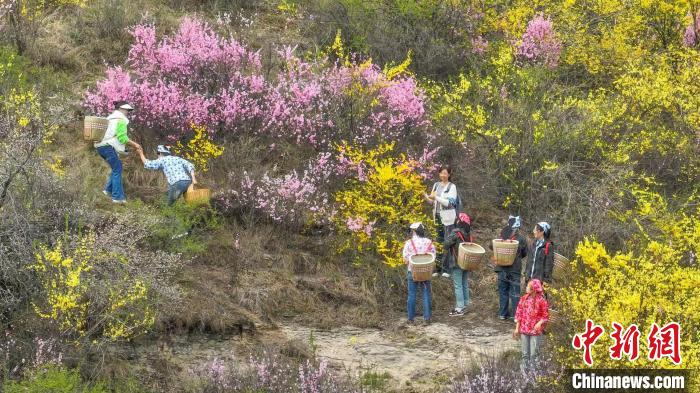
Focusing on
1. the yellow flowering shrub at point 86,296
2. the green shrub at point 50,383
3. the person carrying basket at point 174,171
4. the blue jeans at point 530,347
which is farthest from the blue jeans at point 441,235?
the green shrub at point 50,383

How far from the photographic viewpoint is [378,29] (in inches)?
700

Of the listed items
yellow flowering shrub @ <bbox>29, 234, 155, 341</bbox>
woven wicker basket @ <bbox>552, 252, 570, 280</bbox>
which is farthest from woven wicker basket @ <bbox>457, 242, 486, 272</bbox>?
yellow flowering shrub @ <bbox>29, 234, 155, 341</bbox>

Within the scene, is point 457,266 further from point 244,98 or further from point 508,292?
point 244,98

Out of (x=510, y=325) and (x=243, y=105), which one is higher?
(x=243, y=105)

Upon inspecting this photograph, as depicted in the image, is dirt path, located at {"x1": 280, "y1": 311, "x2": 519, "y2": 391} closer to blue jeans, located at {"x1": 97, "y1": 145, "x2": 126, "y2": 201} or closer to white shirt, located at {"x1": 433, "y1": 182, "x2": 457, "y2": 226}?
white shirt, located at {"x1": 433, "y1": 182, "x2": 457, "y2": 226}

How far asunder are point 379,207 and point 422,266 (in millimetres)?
2094

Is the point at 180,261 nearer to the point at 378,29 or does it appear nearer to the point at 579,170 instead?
the point at 579,170

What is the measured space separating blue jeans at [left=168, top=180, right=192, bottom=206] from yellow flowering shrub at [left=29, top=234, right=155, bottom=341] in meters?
2.07

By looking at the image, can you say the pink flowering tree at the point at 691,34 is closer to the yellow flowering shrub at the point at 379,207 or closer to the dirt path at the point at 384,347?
the yellow flowering shrub at the point at 379,207

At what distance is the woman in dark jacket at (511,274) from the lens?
38.2 ft

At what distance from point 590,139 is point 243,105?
5.38 meters

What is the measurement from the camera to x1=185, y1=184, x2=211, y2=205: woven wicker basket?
1246cm

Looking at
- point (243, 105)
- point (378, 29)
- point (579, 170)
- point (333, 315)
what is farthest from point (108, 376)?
point (378, 29)

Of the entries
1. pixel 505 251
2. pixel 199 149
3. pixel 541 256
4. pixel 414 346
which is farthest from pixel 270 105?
pixel 541 256
